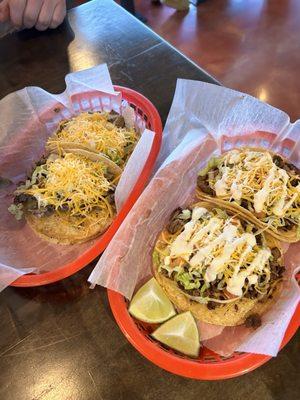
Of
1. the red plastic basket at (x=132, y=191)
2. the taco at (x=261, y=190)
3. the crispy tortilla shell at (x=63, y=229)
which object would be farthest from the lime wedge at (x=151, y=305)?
the taco at (x=261, y=190)

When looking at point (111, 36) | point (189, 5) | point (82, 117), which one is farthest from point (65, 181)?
point (189, 5)

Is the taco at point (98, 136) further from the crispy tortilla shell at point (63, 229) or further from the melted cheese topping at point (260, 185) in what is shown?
the melted cheese topping at point (260, 185)

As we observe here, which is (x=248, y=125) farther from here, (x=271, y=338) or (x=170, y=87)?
(x=271, y=338)

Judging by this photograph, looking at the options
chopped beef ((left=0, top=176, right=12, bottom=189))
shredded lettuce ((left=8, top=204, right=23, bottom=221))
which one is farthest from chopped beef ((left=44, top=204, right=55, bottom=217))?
chopped beef ((left=0, top=176, right=12, bottom=189))

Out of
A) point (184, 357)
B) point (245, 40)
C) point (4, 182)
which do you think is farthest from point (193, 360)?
point (245, 40)

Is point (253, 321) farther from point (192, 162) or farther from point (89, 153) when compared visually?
point (89, 153)

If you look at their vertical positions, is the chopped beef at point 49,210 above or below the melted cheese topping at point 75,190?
below

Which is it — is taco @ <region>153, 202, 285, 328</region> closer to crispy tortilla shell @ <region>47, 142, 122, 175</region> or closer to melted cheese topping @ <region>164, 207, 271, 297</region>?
melted cheese topping @ <region>164, 207, 271, 297</region>

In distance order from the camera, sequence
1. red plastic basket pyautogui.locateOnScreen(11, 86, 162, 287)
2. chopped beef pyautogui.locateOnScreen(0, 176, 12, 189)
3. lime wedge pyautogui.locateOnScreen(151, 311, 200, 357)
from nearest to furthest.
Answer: lime wedge pyautogui.locateOnScreen(151, 311, 200, 357) < red plastic basket pyautogui.locateOnScreen(11, 86, 162, 287) < chopped beef pyautogui.locateOnScreen(0, 176, 12, 189)
